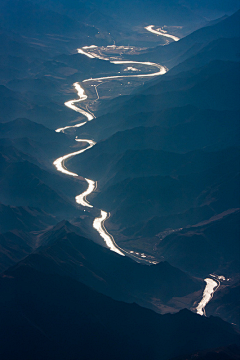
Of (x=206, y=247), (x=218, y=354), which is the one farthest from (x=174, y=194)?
(x=218, y=354)

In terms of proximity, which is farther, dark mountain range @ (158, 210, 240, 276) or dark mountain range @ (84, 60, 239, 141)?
dark mountain range @ (84, 60, 239, 141)

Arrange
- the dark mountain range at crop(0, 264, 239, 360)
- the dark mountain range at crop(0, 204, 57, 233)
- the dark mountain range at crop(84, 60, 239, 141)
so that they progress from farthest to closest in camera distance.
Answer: the dark mountain range at crop(84, 60, 239, 141)
the dark mountain range at crop(0, 204, 57, 233)
the dark mountain range at crop(0, 264, 239, 360)

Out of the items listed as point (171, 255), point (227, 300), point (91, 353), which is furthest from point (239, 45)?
point (91, 353)

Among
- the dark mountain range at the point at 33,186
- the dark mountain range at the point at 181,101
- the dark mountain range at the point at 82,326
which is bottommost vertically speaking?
the dark mountain range at the point at 82,326

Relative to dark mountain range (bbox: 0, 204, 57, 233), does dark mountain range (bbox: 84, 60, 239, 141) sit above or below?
above

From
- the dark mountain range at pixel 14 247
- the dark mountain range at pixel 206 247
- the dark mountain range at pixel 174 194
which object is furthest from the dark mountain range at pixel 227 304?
the dark mountain range at pixel 14 247

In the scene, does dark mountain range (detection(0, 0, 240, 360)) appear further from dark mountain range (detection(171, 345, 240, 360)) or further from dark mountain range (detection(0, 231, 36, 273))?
dark mountain range (detection(0, 231, 36, 273))

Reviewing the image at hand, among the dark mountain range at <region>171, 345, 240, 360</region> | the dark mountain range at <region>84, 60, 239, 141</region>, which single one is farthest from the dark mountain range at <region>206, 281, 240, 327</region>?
the dark mountain range at <region>84, 60, 239, 141</region>

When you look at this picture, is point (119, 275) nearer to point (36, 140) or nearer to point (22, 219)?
point (22, 219)

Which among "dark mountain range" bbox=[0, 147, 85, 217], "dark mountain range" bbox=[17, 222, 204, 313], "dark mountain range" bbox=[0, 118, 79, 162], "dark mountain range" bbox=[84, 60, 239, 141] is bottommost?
"dark mountain range" bbox=[17, 222, 204, 313]

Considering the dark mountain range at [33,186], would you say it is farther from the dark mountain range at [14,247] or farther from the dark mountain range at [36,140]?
the dark mountain range at [14,247]

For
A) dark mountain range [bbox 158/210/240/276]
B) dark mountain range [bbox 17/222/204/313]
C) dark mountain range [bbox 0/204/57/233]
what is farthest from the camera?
dark mountain range [bbox 0/204/57/233]
